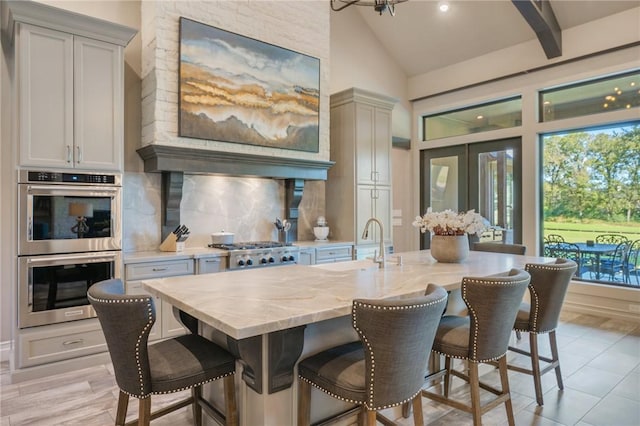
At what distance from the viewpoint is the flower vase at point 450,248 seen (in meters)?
3.09

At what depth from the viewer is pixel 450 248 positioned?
122 inches

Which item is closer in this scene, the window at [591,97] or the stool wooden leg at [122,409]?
the stool wooden leg at [122,409]

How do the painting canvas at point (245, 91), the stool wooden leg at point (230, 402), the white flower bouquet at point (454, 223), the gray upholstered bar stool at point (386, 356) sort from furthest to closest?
the painting canvas at point (245, 91) < the white flower bouquet at point (454, 223) < the stool wooden leg at point (230, 402) < the gray upholstered bar stool at point (386, 356)

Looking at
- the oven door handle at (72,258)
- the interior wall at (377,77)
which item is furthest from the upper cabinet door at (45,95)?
the interior wall at (377,77)

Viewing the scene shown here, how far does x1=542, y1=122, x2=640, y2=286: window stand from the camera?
15.7ft

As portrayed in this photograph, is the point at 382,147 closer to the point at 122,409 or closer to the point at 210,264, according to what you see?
the point at 210,264

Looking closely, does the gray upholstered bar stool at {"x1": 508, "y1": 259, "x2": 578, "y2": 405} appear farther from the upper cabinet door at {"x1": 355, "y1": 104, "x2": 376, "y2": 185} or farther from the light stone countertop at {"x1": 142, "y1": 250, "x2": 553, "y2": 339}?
the upper cabinet door at {"x1": 355, "y1": 104, "x2": 376, "y2": 185}

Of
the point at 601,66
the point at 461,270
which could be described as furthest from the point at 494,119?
the point at 461,270

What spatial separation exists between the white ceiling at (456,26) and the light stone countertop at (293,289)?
144 inches

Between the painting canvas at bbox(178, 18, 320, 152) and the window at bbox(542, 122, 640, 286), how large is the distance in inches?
133

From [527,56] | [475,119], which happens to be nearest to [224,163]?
[475,119]

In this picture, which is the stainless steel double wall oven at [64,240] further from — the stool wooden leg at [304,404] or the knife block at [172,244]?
the stool wooden leg at [304,404]

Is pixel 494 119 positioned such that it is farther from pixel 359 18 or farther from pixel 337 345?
pixel 337 345

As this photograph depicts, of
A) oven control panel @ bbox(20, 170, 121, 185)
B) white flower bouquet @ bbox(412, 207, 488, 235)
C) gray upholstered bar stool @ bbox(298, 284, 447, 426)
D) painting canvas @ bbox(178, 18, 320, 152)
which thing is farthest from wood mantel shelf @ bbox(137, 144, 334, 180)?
gray upholstered bar stool @ bbox(298, 284, 447, 426)
